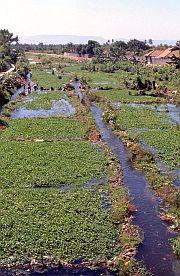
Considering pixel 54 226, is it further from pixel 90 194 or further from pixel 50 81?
pixel 50 81

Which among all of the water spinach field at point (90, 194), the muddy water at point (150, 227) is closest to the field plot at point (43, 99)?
the water spinach field at point (90, 194)

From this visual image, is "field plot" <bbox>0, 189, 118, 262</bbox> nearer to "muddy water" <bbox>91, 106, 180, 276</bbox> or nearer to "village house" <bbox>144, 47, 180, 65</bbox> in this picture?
"muddy water" <bbox>91, 106, 180, 276</bbox>

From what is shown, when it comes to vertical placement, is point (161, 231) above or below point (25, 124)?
below

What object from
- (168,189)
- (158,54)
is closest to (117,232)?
(168,189)

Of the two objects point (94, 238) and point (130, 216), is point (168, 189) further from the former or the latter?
point (94, 238)

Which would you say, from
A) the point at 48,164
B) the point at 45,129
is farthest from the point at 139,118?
the point at 48,164

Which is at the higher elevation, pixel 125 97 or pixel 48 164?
pixel 125 97
